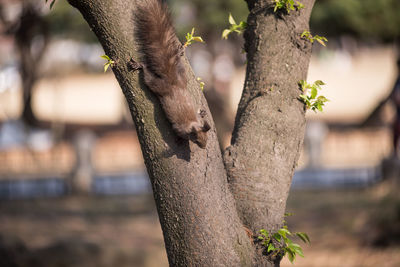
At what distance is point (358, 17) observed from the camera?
986 centimetres

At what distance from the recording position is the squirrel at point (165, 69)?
2.19 m

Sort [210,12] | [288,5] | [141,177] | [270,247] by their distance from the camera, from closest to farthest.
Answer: [270,247]
[288,5]
[210,12]
[141,177]

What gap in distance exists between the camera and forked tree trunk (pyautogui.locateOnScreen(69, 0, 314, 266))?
Answer: 2.20 metres

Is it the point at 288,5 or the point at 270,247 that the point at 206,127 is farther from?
the point at 288,5

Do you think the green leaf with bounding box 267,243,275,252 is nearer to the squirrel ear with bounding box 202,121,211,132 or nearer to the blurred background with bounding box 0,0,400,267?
the squirrel ear with bounding box 202,121,211,132

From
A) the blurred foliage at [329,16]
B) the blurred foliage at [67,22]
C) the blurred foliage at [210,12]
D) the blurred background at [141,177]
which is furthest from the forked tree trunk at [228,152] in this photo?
the blurred foliage at [67,22]

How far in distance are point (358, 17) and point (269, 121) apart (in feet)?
26.7

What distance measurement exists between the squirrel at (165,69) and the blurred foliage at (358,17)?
25.9 feet

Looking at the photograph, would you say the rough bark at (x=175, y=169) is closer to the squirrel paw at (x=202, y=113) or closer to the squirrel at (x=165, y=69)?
the squirrel at (x=165, y=69)

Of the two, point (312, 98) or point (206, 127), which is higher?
point (312, 98)

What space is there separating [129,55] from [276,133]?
0.82 m

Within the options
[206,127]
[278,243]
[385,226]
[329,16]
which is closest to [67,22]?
[329,16]

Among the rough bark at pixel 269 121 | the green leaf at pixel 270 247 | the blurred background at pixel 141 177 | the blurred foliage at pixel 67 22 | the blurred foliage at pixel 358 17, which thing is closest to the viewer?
the green leaf at pixel 270 247

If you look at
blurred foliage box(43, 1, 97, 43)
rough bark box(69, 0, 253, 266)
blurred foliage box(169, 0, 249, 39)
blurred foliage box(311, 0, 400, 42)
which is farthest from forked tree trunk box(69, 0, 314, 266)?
blurred foliage box(43, 1, 97, 43)
